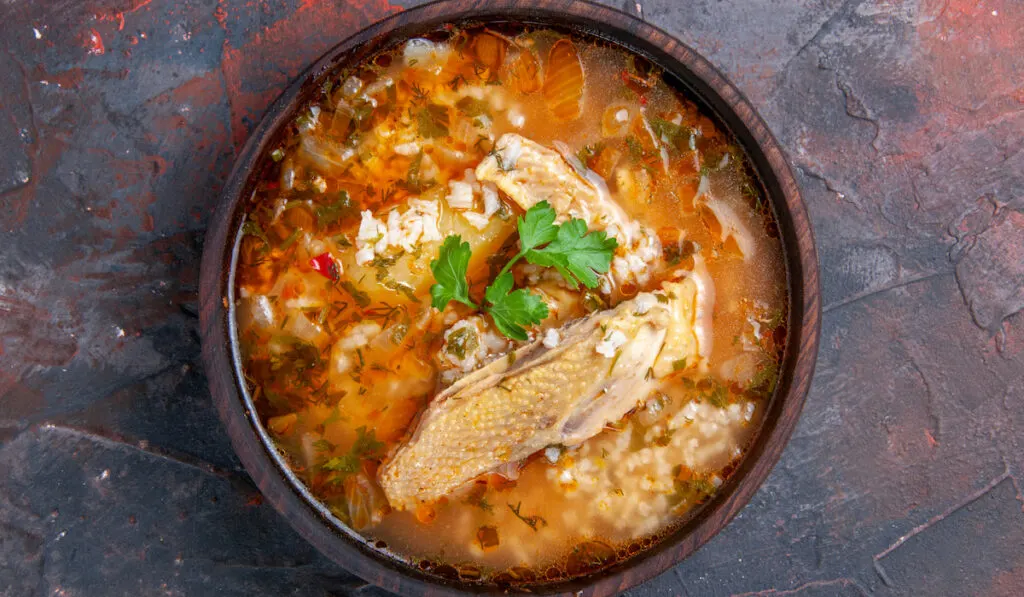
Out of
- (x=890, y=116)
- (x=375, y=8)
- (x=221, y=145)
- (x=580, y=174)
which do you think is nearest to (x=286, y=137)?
(x=221, y=145)

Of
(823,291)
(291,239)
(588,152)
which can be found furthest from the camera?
(823,291)

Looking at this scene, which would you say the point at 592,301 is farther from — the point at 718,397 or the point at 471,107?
the point at 471,107

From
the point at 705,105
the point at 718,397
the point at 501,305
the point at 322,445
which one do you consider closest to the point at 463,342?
the point at 501,305

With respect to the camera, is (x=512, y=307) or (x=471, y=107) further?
(x=471, y=107)

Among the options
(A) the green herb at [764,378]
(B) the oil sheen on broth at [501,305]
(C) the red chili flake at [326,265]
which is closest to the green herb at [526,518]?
(B) the oil sheen on broth at [501,305]

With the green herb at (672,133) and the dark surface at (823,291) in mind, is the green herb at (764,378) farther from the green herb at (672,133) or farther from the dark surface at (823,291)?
the green herb at (672,133)
